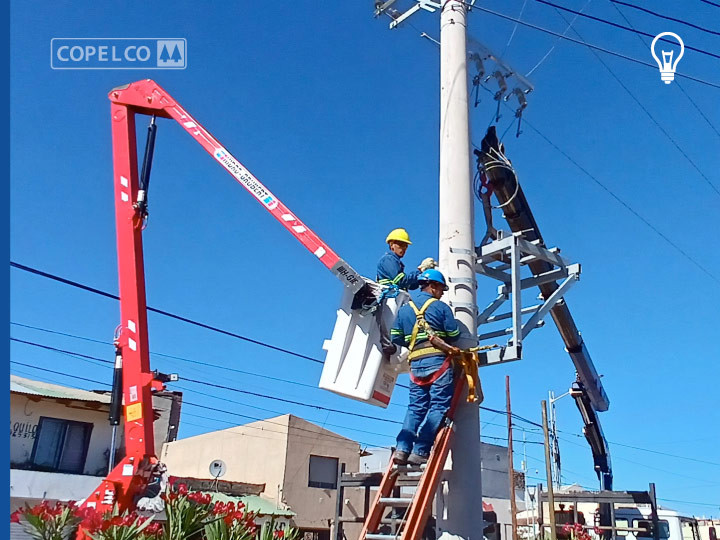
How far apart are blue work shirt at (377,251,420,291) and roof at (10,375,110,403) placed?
1462cm

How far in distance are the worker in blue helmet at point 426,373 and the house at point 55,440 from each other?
13.6 m

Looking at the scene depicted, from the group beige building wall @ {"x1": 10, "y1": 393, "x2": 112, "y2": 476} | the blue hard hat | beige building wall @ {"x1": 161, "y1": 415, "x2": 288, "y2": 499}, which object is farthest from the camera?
beige building wall @ {"x1": 161, "y1": 415, "x2": 288, "y2": 499}

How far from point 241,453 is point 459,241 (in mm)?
22389

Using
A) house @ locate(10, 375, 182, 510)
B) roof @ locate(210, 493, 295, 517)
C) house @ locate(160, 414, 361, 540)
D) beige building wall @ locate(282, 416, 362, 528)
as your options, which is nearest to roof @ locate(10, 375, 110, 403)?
house @ locate(10, 375, 182, 510)

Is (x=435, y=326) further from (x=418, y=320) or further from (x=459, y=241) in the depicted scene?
(x=459, y=241)

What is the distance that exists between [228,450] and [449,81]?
23235 mm

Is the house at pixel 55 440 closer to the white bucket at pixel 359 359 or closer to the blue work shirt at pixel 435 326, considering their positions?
the white bucket at pixel 359 359

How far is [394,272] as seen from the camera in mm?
6270

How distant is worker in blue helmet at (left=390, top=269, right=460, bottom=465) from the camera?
5348 mm

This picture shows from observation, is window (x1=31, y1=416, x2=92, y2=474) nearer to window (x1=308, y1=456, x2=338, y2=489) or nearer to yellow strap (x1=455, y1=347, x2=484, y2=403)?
window (x1=308, y1=456, x2=338, y2=489)

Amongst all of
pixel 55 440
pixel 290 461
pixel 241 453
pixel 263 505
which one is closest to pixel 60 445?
pixel 55 440

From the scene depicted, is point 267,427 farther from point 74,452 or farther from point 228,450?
point 74,452

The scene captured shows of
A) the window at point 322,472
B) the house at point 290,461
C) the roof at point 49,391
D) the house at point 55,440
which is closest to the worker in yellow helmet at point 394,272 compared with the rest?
the house at point 55,440

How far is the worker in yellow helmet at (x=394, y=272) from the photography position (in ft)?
19.5
